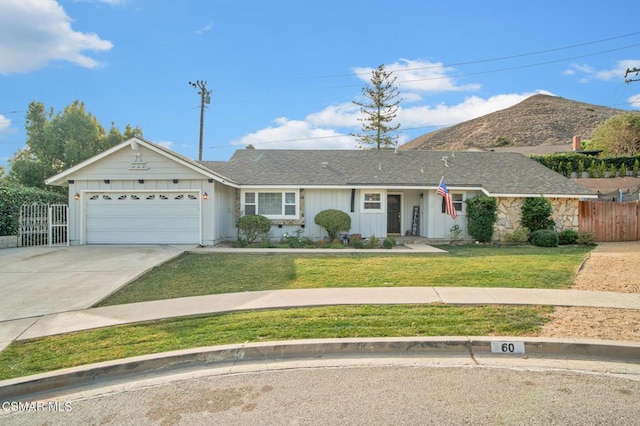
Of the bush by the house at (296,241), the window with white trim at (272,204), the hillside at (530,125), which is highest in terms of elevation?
the hillside at (530,125)

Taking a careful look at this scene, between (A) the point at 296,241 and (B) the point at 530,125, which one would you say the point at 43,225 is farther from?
(B) the point at 530,125

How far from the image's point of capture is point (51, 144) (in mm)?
27156

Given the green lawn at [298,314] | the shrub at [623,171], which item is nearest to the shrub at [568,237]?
the green lawn at [298,314]

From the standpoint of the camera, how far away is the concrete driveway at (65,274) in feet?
23.5

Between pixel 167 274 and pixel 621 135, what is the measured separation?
150ft

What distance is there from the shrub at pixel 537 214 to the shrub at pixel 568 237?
1.62ft

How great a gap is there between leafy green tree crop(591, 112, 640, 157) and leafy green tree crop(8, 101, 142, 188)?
4759 cm

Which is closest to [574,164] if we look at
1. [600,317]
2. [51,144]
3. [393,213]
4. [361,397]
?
[393,213]

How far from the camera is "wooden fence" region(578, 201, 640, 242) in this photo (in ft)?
55.5

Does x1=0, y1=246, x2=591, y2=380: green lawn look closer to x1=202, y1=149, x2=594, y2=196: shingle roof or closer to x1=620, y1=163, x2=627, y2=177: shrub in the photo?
x1=202, y1=149, x2=594, y2=196: shingle roof

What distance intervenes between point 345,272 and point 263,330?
4.28m

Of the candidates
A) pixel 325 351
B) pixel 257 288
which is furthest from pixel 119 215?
pixel 325 351

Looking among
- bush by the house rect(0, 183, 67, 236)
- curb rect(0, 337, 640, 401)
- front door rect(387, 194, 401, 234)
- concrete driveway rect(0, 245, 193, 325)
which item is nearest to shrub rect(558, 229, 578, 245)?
front door rect(387, 194, 401, 234)

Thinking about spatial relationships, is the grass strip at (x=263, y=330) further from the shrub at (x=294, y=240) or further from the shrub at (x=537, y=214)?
the shrub at (x=537, y=214)
